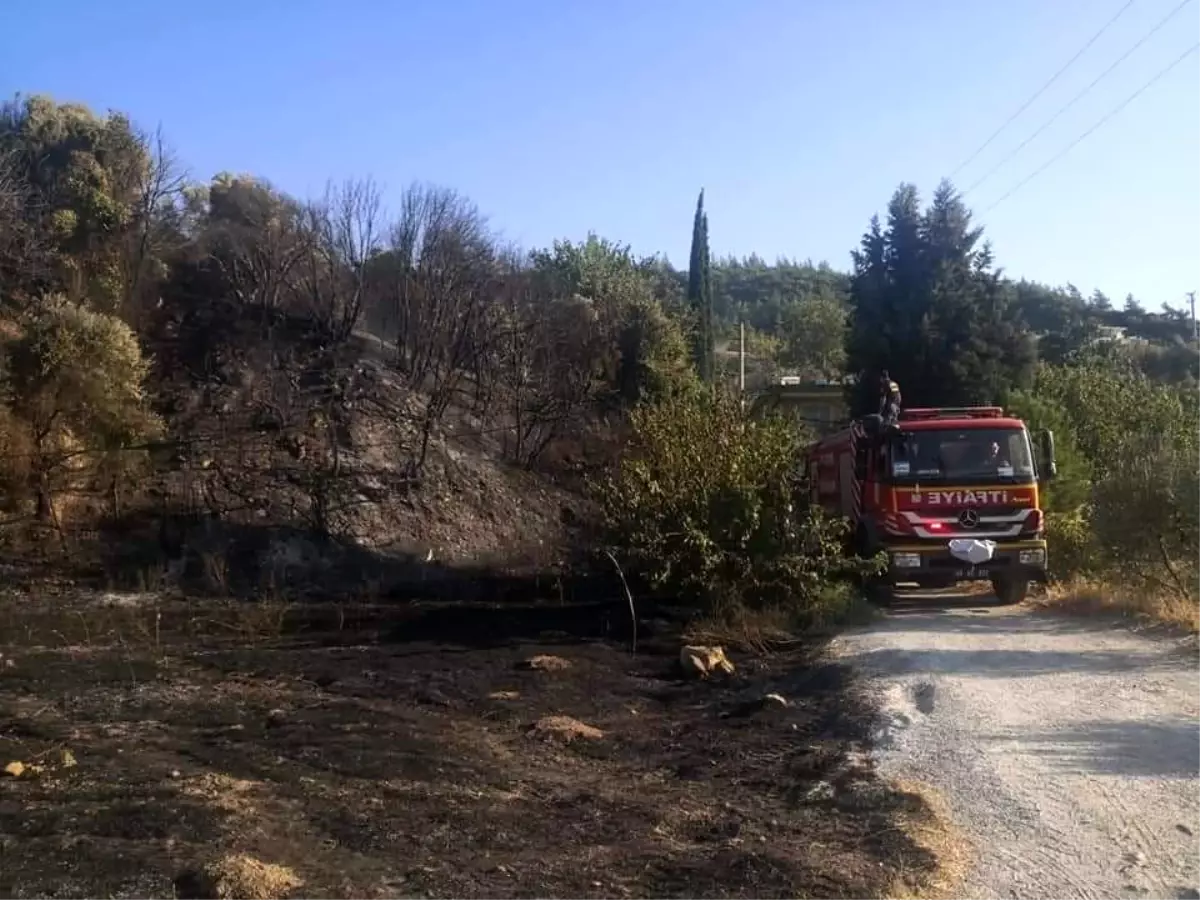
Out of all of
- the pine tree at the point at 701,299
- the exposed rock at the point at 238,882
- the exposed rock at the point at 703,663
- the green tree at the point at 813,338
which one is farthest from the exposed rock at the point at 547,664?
the green tree at the point at 813,338

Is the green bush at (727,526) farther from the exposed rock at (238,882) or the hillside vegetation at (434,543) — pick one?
the exposed rock at (238,882)

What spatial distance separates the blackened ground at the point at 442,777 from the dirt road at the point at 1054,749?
1.56 feet

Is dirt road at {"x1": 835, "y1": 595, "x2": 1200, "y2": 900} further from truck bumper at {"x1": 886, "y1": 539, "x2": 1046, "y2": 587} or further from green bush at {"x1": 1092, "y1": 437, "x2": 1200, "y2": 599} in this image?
truck bumper at {"x1": 886, "y1": 539, "x2": 1046, "y2": 587}

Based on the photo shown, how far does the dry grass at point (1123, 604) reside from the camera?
14.6 metres

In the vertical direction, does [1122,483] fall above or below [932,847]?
above

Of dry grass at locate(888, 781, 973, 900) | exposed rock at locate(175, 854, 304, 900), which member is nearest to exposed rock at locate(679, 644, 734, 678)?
dry grass at locate(888, 781, 973, 900)

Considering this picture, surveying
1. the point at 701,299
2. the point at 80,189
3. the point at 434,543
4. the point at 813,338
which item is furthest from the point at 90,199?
the point at 813,338

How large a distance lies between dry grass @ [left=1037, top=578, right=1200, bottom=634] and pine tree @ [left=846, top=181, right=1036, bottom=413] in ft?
49.8

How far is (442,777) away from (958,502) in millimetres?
11393

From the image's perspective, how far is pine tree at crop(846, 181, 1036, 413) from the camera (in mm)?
34219

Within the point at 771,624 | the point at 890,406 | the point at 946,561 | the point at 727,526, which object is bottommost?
the point at 771,624

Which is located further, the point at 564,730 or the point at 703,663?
the point at 703,663

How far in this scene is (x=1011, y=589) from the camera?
18875mm

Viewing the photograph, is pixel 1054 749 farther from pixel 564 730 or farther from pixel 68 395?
pixel 68 395
